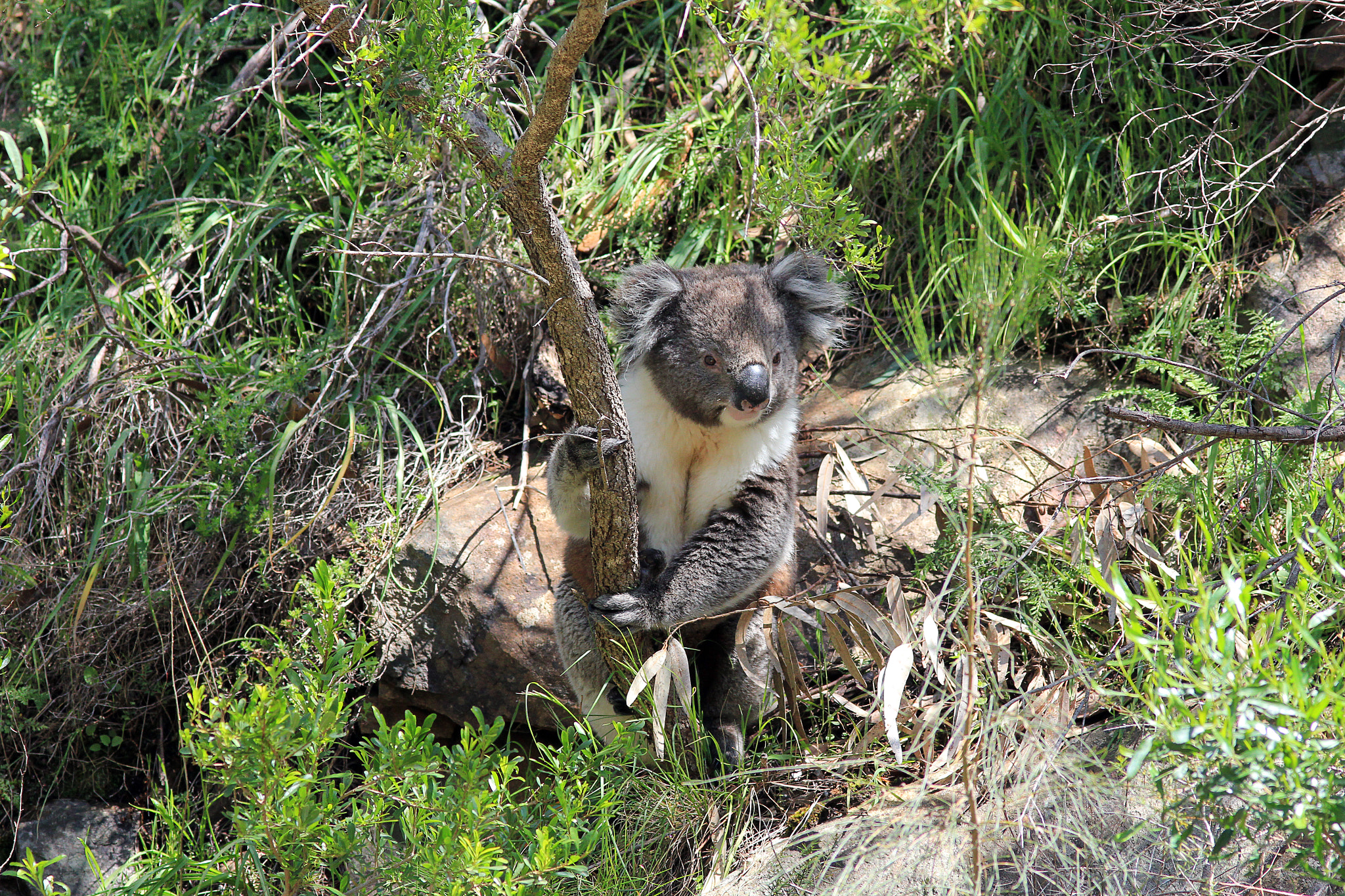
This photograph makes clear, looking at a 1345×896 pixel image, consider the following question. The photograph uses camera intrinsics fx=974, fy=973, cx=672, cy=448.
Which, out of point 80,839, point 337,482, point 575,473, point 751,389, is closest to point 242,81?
point 337,482

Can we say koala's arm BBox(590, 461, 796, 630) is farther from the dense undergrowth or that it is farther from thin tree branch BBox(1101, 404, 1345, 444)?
thin tree branch BBox(1101, 404, 1345, 444)

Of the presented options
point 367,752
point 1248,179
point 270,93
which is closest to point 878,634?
point 367,752

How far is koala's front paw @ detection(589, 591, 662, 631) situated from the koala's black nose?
2.07 feet

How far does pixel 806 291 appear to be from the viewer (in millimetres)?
3250

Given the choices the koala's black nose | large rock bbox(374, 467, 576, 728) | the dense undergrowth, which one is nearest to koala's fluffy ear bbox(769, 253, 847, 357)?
the dense undergrowth

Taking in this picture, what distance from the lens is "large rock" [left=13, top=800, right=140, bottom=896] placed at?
12.0ft

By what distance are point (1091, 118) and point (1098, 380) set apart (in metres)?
1.20

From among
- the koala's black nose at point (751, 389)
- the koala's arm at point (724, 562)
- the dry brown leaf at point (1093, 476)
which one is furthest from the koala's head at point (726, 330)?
the dry brown leaf at point (1093, 476)

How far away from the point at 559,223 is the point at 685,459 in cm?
113

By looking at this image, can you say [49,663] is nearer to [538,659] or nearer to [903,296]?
[538,659]

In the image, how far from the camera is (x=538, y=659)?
3777mm

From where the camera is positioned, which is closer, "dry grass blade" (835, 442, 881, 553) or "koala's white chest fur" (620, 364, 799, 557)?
"koala's white chest fur" (620, 364, 799, 557)

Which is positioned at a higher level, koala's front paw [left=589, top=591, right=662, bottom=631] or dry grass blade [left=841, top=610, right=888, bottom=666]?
koala's front paw [left=589, top=591, right=662, bottom=631]

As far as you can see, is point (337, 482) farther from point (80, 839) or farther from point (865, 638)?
point (865, 638)
